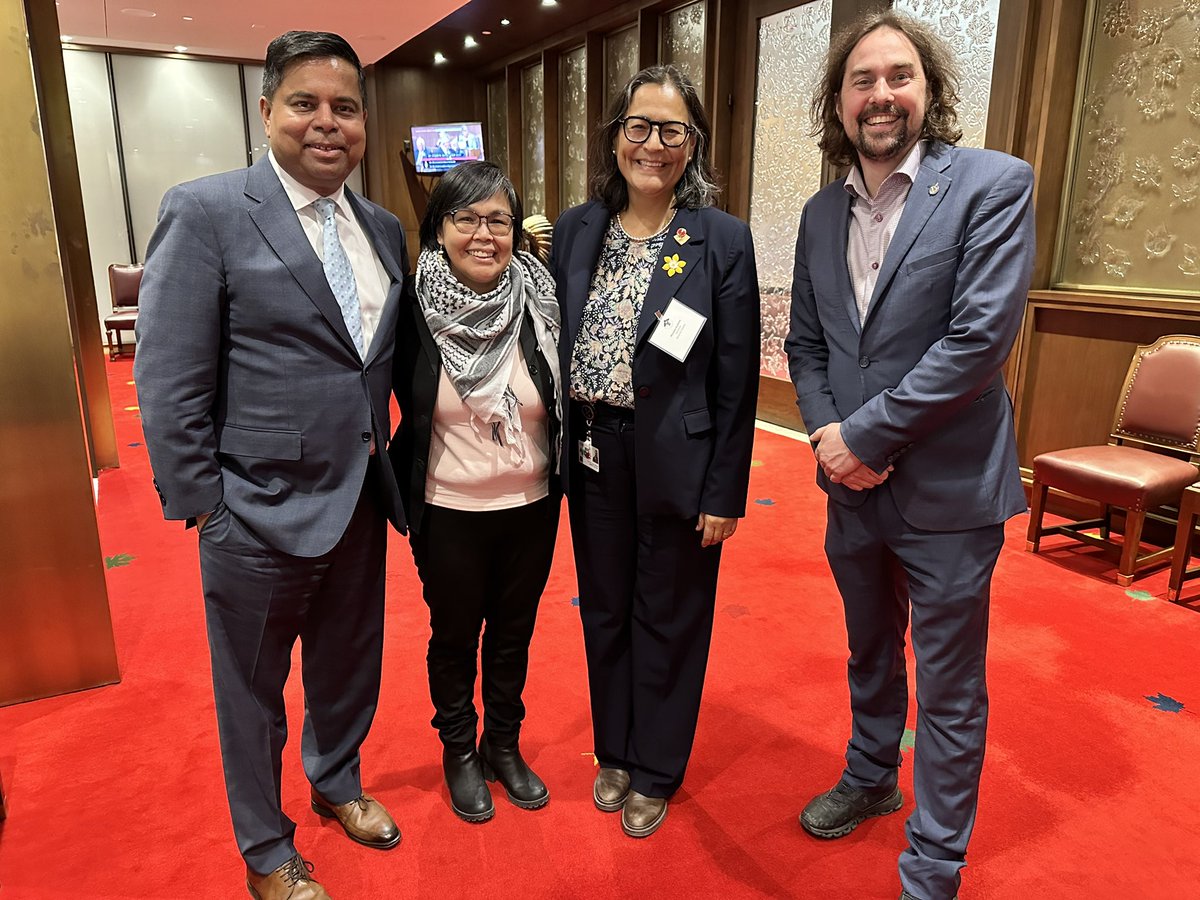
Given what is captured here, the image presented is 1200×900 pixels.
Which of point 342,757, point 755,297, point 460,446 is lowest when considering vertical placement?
point 342,757

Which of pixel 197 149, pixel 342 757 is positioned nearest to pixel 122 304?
pixel 197 149

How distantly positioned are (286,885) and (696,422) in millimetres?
1315

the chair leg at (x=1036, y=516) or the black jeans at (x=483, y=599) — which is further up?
the black jeans at (x=483, y=599)

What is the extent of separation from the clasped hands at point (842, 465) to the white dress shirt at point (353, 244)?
0.96m

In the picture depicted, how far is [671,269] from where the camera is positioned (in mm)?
1798

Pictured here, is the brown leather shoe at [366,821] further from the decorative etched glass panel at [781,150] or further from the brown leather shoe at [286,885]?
the decorative etched glass panel at [781,150]

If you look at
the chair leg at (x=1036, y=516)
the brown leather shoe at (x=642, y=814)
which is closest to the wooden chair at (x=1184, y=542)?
the chair leg at (x=1036, y=516)

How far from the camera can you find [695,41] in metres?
6.95

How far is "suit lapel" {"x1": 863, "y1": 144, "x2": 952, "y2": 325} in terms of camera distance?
1589 millimetres

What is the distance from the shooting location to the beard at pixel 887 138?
162cm

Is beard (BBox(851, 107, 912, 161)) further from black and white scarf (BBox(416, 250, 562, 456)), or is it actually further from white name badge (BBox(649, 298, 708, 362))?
black and white scarf (BBox(416, 250, 562, 456))

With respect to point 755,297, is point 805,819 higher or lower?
lower

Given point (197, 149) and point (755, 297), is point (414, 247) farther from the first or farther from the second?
point (755, 297)

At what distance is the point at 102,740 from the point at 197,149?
33.6ft
